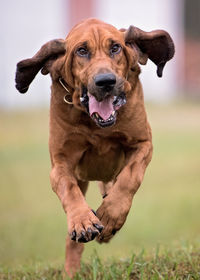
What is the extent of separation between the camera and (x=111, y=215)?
476 centimetres

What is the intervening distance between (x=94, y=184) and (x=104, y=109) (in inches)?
385

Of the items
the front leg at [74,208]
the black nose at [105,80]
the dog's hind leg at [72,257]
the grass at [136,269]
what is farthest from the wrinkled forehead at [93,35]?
the dog's hind leg at [72,257]

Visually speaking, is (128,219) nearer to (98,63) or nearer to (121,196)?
(121,196)

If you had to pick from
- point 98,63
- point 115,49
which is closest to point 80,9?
point 115,49

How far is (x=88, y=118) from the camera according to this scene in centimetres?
518

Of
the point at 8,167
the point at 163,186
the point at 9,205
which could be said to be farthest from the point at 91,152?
the point at 8,167

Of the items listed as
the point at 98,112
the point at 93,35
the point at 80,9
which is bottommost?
the point at 98,112

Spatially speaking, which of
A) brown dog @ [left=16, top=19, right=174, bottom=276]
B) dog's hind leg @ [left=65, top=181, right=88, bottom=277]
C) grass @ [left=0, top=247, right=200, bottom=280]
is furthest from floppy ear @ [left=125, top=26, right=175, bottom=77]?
dog's hind leg @ [left=65, top=181, right=88, bottom=277]

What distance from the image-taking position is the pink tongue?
16.0 feet

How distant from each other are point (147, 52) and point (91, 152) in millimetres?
894

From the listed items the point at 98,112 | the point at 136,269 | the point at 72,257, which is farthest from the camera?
the point at 72,257

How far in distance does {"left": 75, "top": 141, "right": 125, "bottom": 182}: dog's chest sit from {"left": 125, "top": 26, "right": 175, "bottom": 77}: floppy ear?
2.33 ft

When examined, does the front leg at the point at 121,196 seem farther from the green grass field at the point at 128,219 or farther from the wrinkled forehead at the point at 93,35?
the wrinkled forehead at the point at 93,35

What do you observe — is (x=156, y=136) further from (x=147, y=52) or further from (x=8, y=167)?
(x=147, y=52)
